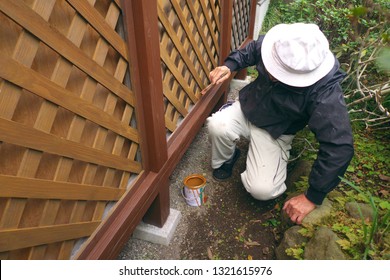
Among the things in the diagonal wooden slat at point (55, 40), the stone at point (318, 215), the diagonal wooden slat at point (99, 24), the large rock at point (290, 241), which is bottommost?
the large rock at point (290, 241)

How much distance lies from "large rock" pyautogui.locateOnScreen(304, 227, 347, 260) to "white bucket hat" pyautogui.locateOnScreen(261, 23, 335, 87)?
0.95 m

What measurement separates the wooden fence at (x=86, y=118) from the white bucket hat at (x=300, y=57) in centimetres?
67

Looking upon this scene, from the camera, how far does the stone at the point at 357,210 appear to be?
205cm

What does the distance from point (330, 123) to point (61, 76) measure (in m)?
1.53

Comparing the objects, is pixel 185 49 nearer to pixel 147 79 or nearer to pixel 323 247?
pixel 147 79

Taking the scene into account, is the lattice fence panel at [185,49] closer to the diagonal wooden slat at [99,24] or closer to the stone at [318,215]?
the diagonal wooden slat at [99,24]

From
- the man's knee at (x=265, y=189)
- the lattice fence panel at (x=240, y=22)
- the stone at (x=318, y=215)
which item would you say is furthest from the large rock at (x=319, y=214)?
the lattice fence panel at (x=240, y=22)

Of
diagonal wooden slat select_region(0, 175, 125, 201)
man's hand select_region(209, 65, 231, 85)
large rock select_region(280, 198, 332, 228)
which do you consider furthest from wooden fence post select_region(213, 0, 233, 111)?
diagonal wooden slat select_region(0, 175, 125, 201)

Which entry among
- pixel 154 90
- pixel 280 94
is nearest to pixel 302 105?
pixel 280 94

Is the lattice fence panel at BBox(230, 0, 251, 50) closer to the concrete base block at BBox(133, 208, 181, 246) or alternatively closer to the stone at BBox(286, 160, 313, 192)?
the stone at BBox(286, 160, 313, 192)

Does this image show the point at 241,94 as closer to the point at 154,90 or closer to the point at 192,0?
the point at 192,0

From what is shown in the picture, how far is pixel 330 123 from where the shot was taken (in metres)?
1.88

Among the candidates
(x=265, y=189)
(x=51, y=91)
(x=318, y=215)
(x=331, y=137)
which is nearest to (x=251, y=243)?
(x=265, y=189)

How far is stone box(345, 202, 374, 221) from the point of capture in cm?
205
